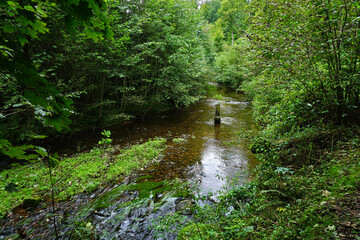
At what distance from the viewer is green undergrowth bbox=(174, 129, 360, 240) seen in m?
2.13

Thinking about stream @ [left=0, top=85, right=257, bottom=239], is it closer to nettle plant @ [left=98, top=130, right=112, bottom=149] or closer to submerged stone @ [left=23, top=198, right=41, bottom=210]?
submerged stone @ [left=23, top=198, right=41, bottom=210]

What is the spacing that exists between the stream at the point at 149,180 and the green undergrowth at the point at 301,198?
806 mm

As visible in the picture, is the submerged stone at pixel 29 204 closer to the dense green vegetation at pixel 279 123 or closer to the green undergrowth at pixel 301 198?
the dense green vegetation at pixel 279 123

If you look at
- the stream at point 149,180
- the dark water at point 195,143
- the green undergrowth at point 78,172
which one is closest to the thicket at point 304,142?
the stream at point 149,180

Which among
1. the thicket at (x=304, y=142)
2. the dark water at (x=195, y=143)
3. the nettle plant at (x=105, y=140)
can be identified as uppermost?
the thicket at (x=304, y=142)

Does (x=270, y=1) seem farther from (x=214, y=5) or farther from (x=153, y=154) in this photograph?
(x=214, y=5)

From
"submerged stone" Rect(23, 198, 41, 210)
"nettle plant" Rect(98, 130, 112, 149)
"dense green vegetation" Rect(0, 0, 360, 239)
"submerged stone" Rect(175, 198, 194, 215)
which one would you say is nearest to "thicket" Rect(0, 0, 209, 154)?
"dense green vegetation" Rect(0, 0, 360, 239)

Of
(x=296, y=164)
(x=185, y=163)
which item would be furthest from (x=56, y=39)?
(x=296, y=164)

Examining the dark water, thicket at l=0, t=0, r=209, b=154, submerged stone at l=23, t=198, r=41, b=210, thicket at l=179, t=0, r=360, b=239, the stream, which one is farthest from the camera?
the dark water

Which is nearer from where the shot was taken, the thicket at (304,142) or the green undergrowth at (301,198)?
the green undergrowth at (301,198)

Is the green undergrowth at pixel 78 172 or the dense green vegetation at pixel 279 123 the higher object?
the dense green vegetation at pixel 279 123

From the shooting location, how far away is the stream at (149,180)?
12.1 feet

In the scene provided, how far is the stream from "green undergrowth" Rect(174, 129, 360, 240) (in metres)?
0.81

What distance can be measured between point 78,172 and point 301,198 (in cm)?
625
